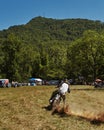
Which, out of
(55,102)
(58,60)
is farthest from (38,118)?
(58,60)

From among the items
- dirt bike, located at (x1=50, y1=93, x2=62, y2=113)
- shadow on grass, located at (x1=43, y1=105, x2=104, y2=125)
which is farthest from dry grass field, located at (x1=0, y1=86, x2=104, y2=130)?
dirt bike, located at (x1=50, y1=93, x2=62, y2=113)

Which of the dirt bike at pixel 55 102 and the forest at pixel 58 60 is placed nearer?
the dirt bike at pixel 55 102

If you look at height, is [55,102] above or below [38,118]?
above

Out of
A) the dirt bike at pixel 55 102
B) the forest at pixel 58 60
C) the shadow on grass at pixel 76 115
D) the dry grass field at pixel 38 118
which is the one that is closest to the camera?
the dry grass field at pixel 38 118

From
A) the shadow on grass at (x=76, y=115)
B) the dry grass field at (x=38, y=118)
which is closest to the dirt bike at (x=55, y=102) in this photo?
the shadow on grass at (x=76, y=115)

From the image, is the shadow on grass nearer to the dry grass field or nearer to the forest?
the dry grass field

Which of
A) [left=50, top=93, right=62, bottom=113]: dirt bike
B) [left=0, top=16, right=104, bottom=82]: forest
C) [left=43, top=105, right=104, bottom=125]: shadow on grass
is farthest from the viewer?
[left=0, top=16, right=104, bottom=82]: forest

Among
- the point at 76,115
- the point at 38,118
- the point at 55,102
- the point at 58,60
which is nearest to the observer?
the point at 38,118

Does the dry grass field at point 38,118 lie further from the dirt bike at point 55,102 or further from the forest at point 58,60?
the forest at point 58,60

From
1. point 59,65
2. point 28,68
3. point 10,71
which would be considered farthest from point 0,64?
point 59,65

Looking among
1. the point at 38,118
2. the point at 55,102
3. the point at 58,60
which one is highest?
the point at 58,60

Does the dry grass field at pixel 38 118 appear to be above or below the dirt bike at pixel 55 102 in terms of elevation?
below

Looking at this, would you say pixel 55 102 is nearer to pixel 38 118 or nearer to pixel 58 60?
pixel 38 118

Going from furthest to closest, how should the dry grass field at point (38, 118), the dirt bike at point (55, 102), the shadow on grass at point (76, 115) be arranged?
the dirt bike at point (55, 102), the shadow on grass at point (76, 115), the dry grass field at point (38, 118)
